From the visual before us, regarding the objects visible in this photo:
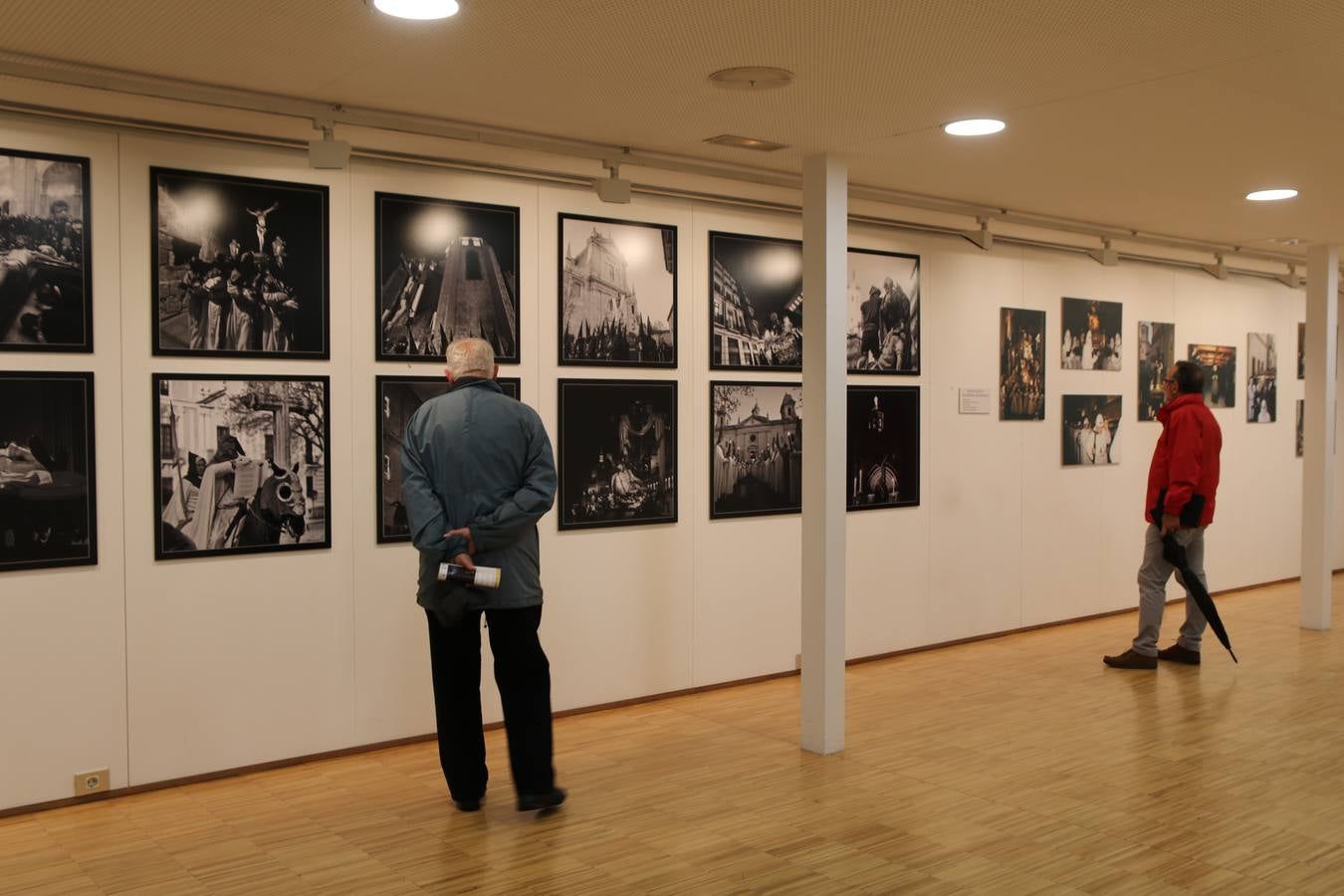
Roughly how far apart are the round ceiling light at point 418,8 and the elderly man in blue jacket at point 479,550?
1.49 meters

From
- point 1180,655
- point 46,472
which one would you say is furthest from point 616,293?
point 1180,655

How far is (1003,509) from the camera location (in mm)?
9328

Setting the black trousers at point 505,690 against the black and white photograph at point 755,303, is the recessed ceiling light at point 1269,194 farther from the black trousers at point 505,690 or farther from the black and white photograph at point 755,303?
the black trousers at point 505,690

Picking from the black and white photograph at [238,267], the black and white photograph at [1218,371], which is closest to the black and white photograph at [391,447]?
the black and white photograph at [238,267]

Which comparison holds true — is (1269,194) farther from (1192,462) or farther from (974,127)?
(974,127)

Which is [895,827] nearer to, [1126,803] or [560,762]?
[1126,803]

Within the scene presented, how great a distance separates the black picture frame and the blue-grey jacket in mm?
1226

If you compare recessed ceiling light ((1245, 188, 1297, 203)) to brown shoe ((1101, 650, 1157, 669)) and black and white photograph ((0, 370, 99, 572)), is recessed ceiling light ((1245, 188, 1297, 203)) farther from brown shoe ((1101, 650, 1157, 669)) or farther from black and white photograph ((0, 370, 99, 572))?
black and white photograph ((0, 370, 99, 572))

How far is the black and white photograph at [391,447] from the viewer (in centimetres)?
612

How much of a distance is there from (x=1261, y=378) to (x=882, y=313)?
5.51m

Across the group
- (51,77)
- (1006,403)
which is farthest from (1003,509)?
(51,77)

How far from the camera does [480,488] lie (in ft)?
16.3

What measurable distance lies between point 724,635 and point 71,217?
170 inches

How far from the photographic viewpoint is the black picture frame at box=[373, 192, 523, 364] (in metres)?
6.09
